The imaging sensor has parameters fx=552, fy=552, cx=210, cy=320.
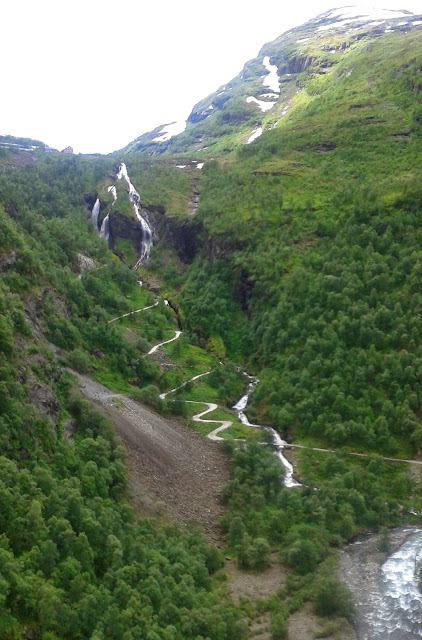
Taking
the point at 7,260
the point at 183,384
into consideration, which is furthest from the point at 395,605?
the point at 7,260

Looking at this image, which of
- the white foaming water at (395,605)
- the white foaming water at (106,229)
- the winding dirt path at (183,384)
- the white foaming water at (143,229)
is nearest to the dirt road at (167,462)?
the winding dirt path at (183,384)

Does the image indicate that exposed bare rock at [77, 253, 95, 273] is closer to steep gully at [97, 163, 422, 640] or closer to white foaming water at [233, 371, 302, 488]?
white foaming water at [233, 371, 302, 488]

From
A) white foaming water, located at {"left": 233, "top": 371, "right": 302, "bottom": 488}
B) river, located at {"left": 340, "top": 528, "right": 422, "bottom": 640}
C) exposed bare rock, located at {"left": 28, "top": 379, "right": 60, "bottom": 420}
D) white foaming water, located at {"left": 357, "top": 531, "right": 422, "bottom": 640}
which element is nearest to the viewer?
white foaming water, located at {"left": 357, "top": 531, "right": 422, "bottom": 640}

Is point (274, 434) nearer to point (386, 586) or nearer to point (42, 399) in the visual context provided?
point (386, 586)

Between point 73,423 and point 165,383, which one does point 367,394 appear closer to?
point 165,383

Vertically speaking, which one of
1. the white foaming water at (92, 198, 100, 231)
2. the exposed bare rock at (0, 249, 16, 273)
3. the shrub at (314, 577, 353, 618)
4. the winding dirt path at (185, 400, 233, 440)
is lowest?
the shrub at (314, 577, 353, 618)

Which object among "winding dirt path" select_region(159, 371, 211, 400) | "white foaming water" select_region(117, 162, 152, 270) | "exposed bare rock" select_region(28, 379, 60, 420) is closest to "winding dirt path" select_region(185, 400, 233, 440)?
"winding dirt path" select_region(159, 371, 211, 400)
